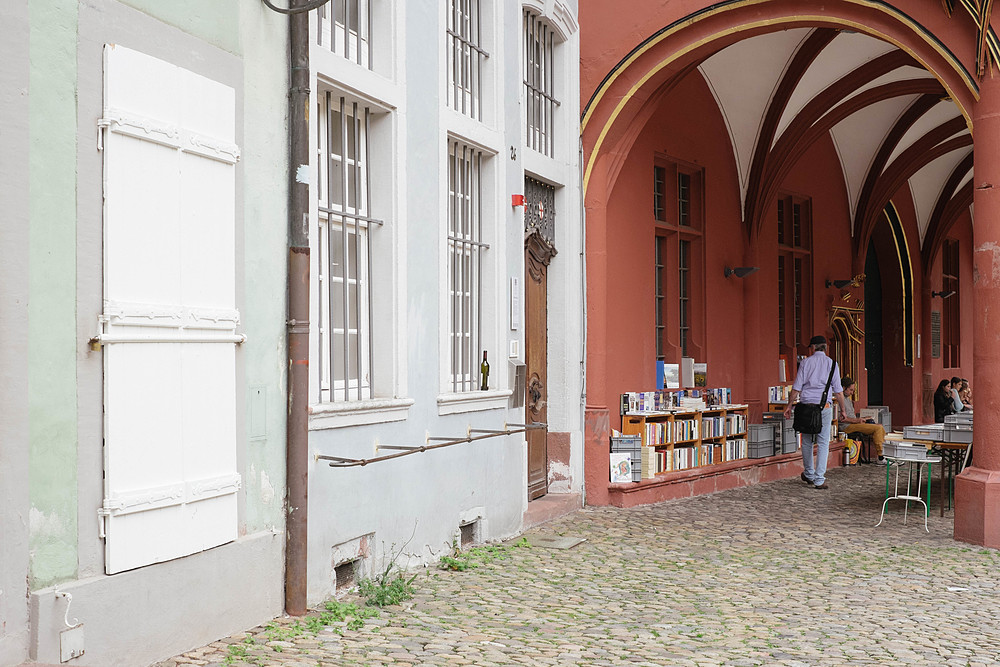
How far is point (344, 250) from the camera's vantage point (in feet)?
22.1

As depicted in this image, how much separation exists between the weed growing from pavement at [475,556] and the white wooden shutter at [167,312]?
2.36 meters

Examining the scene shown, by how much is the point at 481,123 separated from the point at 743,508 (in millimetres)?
4938

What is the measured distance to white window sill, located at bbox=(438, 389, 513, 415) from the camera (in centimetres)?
779

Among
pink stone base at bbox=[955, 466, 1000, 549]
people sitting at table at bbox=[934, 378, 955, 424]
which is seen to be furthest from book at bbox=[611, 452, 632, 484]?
people sitting at table at bbox=[934, 378, 955, 424]

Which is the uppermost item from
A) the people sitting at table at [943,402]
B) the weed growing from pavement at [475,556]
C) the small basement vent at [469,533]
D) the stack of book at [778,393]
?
the stack of book at [778,393]

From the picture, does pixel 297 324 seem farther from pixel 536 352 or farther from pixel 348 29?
pixel 536 352

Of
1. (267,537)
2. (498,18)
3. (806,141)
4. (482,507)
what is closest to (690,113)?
(806,141)

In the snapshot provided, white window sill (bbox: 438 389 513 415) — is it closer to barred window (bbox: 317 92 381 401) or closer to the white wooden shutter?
barred window (bbox: 317 92 381 401)

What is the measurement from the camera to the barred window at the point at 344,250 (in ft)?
21.5

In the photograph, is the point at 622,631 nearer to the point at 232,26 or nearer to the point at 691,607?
the point at 691,607

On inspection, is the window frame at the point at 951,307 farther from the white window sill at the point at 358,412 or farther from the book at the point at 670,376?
the white window sill at the point at 358,412

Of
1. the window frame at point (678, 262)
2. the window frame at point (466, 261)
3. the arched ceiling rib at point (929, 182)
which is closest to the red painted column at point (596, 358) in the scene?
the window frame at point (678, 262)

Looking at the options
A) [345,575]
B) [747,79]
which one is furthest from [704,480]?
[345,575]

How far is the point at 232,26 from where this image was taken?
17.9 ft
